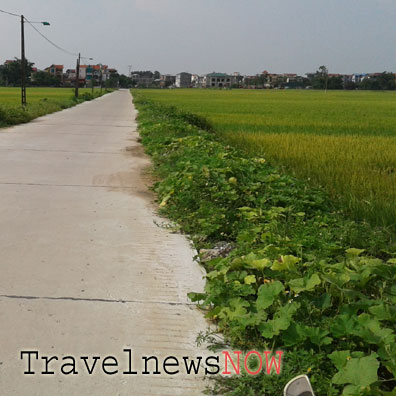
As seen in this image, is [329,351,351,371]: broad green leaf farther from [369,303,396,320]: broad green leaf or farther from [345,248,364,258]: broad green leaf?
[345,248,364,258]: broad green leaf

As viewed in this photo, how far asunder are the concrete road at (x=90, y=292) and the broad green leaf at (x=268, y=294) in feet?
1.33

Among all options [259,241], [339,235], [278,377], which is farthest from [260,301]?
[339,235]

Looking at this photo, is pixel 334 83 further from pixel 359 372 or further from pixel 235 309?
pixel 359 372

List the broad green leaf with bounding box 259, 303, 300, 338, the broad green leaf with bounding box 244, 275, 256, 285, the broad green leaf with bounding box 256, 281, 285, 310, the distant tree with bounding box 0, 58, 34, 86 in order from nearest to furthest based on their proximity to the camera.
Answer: the broad green leaf with bounding box 259, 303, 300, 338 → the broad green leaf with bounding box 256, 281, 285, 310 → the broad green leaf with bounding box 244, 275, 256, 285 → the distant tree with bounding box 0, 58, 34, 86

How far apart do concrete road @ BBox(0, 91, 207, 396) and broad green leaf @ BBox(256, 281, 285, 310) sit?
→ 1.33 feet

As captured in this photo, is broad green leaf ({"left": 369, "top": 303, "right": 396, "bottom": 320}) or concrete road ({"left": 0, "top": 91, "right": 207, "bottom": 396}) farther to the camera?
broad green leaf ({"left": 369, "top": 303, "right": 396, "bottom": 320})

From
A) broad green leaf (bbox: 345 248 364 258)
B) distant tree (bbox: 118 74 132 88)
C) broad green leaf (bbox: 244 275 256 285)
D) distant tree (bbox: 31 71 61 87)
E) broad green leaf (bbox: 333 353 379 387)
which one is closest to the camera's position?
broad green leaf (bbox: 333 353 379 387)

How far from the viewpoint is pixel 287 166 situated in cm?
854

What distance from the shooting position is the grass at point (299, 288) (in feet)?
8.04

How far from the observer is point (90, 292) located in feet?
11.3

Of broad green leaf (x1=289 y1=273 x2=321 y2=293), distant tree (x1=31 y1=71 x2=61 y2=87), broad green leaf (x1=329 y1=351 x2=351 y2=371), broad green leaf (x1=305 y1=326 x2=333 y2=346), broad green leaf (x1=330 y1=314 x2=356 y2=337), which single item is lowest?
broad green leaf (x1=329 y1=351 x2=351 y2=371)

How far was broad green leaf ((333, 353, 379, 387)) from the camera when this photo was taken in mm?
2236

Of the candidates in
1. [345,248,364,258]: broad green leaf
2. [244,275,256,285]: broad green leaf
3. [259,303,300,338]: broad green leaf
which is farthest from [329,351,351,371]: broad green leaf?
[345,248,364,258]: broad green leaf

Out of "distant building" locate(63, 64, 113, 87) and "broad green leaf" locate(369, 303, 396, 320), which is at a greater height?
"distant building" locate(63, 64, 113, 87)
